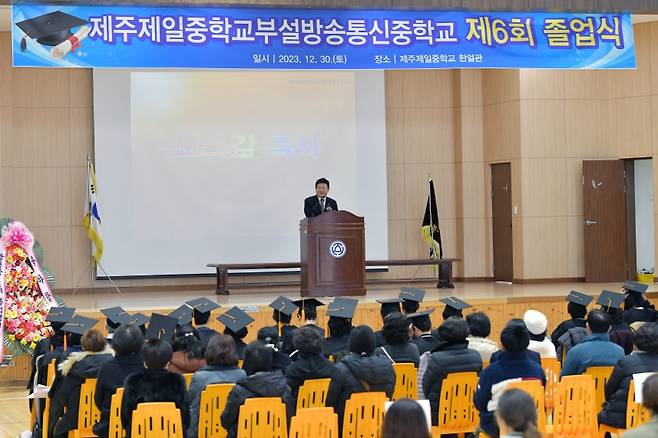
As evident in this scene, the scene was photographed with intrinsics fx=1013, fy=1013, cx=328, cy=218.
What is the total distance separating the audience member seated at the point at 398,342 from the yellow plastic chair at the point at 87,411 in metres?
1.72

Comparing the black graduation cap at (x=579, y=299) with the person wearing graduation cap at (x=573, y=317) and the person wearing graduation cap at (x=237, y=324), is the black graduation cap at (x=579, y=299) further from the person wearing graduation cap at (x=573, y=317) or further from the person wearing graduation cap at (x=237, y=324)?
the person wearing graduation cap at (x=237, y=324)

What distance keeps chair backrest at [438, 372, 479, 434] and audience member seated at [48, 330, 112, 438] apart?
1942 mm

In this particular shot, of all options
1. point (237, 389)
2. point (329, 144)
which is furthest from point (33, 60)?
point (329, 144)

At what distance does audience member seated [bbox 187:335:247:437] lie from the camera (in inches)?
207

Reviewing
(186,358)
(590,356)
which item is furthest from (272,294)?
(590,356)

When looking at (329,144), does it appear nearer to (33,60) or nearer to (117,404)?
(33,60)

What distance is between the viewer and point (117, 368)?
543cm

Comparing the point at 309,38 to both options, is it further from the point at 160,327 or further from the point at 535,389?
the point at 535,389

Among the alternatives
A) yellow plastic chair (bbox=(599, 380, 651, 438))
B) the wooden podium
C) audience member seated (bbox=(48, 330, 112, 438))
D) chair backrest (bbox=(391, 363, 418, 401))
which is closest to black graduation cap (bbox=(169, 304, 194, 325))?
audience member seated (bbox=(48, 330, 112, 438))

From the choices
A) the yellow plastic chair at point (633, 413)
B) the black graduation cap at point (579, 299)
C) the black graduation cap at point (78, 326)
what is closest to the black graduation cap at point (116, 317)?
the black graduation cap at point (78, 326)

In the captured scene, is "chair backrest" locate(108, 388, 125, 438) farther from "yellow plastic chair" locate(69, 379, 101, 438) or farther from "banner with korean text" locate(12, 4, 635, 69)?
"banner with korean text" locate(12, 4, 635, 69)

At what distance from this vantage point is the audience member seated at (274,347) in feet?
19.3

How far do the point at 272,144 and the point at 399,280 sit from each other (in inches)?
102

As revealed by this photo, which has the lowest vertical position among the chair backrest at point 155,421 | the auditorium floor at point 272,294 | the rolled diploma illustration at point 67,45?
the chair backrest at point 155,421
